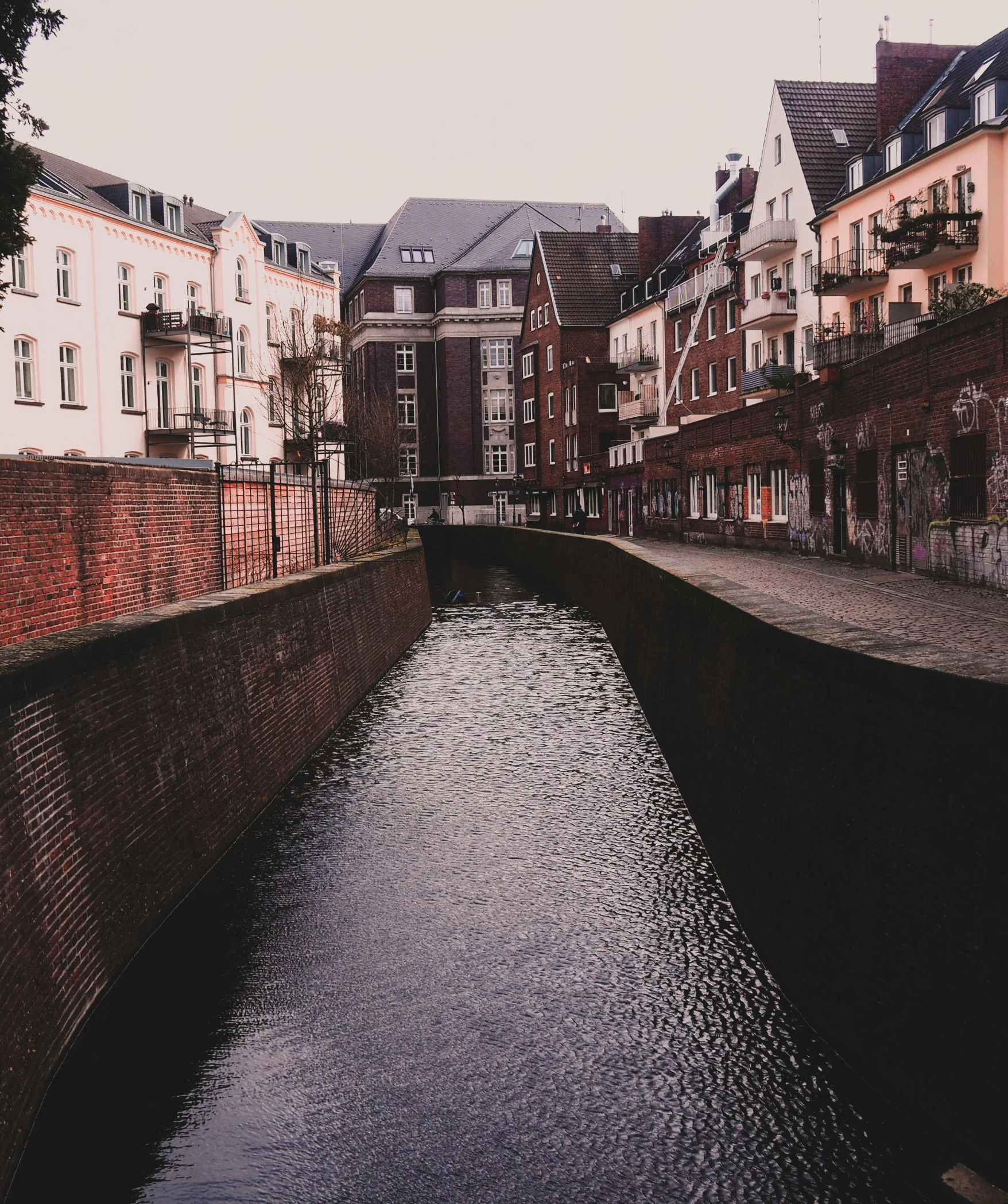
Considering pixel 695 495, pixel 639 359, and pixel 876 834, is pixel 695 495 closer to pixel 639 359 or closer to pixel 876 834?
pixel 639 359

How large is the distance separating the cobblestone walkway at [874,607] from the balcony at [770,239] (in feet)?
58.7

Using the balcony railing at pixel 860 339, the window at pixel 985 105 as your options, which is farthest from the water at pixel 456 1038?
the window at pixel 985 105

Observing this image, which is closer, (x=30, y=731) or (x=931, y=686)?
(x=931, y=686)

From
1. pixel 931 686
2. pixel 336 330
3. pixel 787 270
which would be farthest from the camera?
pixel 336 330

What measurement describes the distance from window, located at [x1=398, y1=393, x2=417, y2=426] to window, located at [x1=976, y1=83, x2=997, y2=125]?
54.9 metres

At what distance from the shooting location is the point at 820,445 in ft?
94.9

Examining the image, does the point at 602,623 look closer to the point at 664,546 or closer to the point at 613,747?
the point at 664,546

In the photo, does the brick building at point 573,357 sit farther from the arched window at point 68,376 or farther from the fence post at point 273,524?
the fence post at point 273,524

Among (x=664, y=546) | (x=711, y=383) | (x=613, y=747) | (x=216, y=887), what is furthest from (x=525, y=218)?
(x=216, y=887)

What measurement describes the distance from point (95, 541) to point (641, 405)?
48732 mm

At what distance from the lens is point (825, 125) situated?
1657 inches

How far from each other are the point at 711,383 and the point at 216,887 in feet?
144

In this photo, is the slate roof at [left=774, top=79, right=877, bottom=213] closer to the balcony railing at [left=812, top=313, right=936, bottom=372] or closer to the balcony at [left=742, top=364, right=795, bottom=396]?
the balcony at [left=742, top=364, right=795, bottom=396]

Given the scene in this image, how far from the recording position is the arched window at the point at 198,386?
4569 cm
